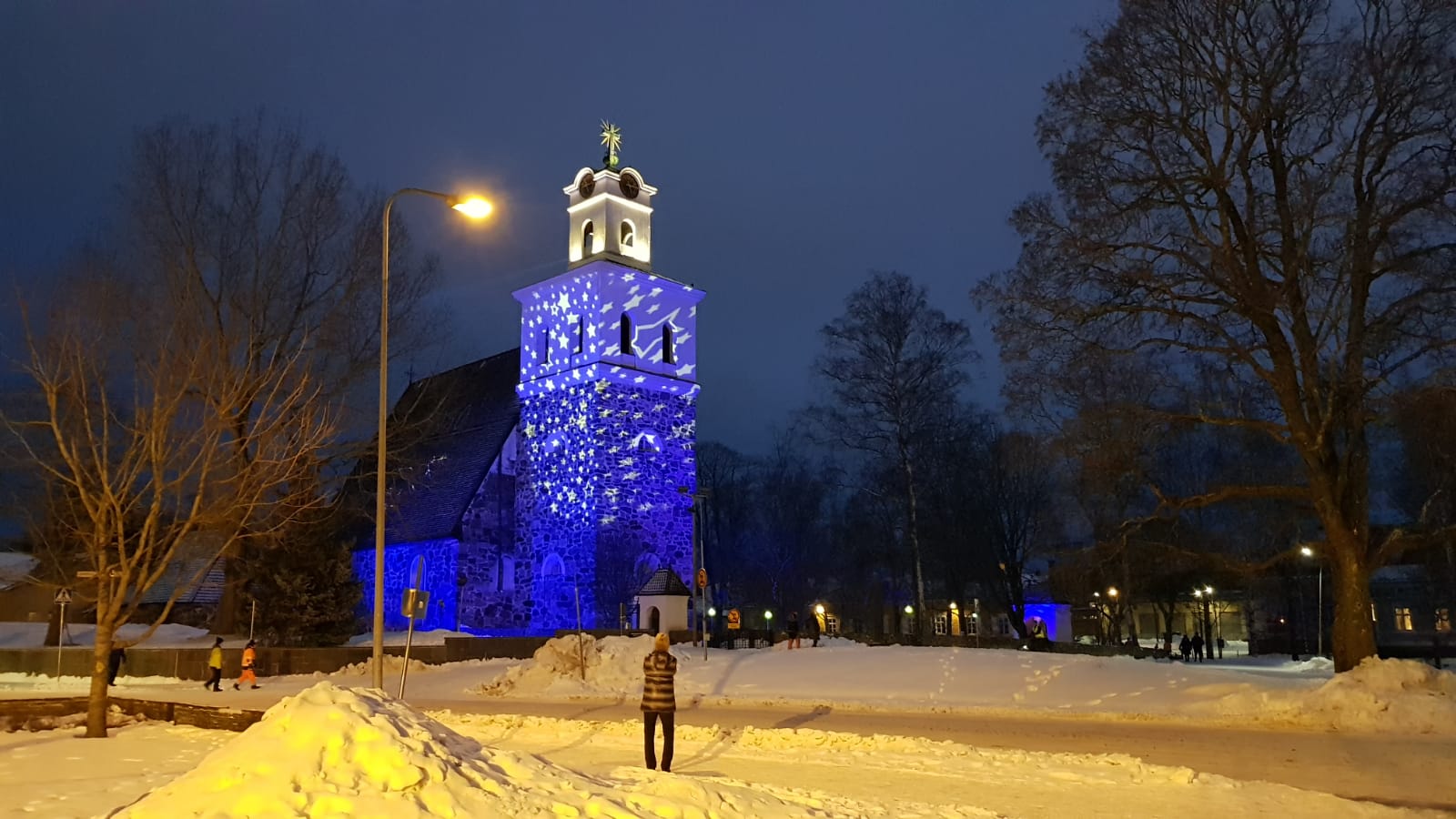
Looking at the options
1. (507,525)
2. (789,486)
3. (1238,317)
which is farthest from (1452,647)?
(789,486)

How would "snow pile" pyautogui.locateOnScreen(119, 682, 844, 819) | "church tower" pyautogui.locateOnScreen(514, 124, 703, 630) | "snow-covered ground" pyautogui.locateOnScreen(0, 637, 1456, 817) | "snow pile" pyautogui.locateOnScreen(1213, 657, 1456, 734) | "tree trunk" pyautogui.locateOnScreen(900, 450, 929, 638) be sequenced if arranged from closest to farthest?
"snow pile" pyautogui.locateOnScreen(119, 682, 844, 819), "snow-covered ground" pyautogui.locateOnScreen(0, 637, 1456, 817), "snow pile" pyautogui.locateOnScreen(1213, 657, 1456, 734), "tree trunk" pyautogui.locateOnScreen(900, 450, 929, 638), "church tower" pyautogui.locateOnScreen(514, 124, 703, 630)

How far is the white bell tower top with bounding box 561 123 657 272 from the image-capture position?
163 feet

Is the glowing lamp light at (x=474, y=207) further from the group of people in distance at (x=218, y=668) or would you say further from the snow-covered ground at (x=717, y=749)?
the group of people in distance at (x=218, y=668)

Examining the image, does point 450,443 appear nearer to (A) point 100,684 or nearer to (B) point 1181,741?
(A) point 100,684

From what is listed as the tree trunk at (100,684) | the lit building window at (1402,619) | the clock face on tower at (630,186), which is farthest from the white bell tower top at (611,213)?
the lit building window at (1402,619)

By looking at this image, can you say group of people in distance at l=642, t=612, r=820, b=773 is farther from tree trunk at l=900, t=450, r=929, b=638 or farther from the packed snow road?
tree trunk at l=900, t=450, r=929, b=638

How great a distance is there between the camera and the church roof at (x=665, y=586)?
4281 centimetres

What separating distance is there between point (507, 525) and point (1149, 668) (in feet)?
102

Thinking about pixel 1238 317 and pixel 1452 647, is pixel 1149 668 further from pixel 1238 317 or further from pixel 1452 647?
pixel 1452 647

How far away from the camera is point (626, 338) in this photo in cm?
4906

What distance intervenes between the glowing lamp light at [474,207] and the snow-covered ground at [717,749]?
25.8 ft

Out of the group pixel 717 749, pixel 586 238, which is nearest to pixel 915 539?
pixel 586 238

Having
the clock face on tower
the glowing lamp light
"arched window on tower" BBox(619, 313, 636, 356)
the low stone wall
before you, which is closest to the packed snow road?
the glowing lamp light

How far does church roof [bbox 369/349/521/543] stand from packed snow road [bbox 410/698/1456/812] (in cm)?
2607
